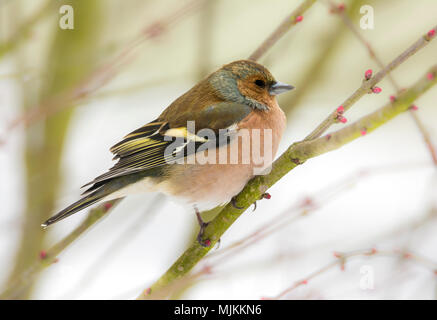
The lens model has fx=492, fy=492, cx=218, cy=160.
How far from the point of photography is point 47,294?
12.0 feet

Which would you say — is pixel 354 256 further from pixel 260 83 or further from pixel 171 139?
pixel 260 83

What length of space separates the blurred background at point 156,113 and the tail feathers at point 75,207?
182 mm

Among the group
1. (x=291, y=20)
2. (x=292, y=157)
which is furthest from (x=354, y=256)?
(x=291, y=20)

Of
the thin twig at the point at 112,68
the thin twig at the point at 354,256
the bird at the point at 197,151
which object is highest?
the thin twig at the point at 112,68

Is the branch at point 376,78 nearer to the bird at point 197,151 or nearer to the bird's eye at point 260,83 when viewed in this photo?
the bird at point 197,151

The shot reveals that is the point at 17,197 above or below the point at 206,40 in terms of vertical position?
below

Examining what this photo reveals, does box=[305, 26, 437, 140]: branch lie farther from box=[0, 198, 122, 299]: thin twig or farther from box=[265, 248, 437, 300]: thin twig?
box=[0, 198, 122, 299]: thin twig

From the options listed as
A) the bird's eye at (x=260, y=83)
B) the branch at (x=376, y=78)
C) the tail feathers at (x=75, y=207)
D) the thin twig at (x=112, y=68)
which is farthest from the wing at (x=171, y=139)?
the branch at (x=376, y=78)

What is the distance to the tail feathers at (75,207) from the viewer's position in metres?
2.52

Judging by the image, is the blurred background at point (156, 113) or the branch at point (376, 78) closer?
the branch at point (376, 78)
